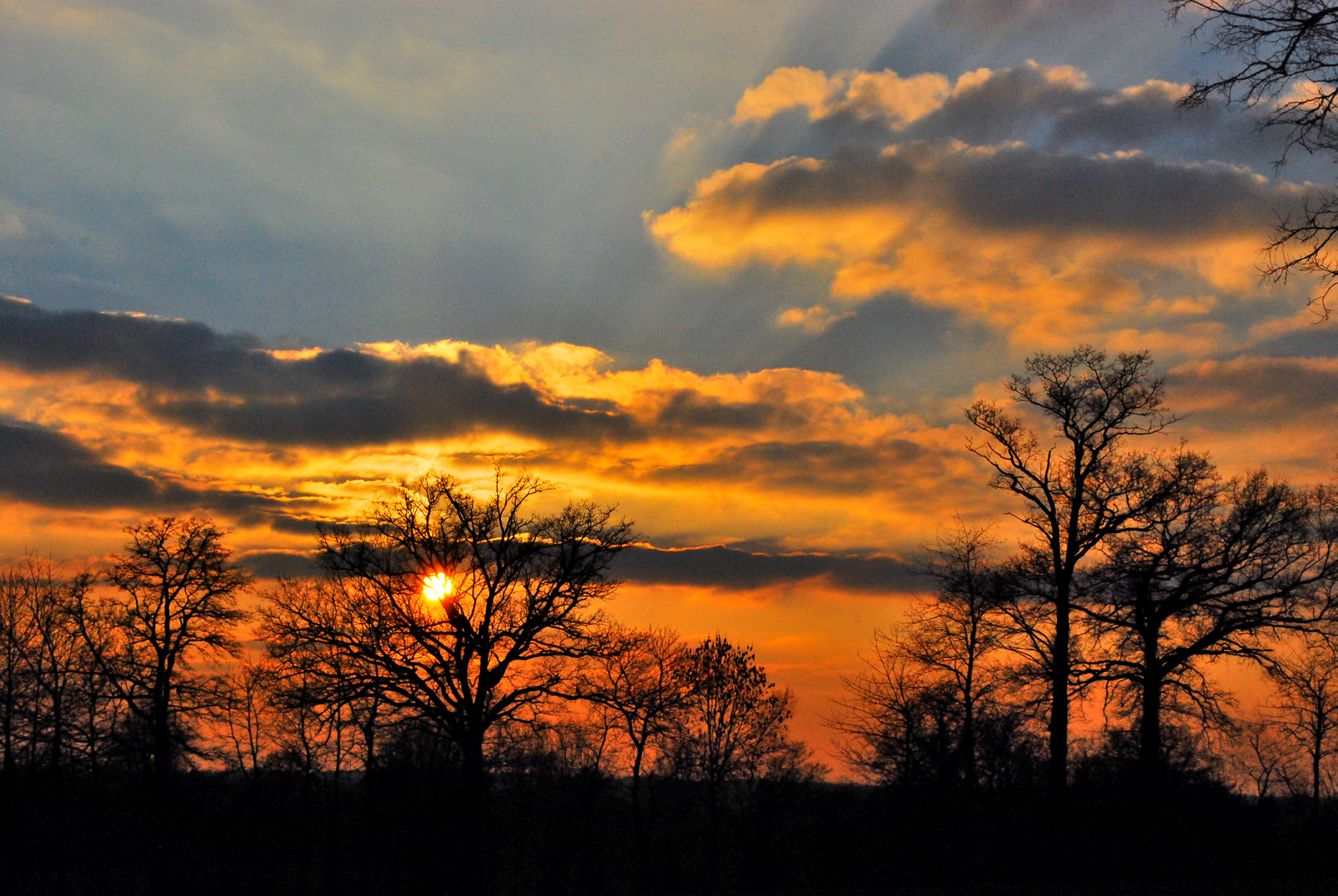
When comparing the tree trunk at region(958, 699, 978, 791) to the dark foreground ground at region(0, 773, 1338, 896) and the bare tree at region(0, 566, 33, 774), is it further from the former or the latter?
the bare tree at region(0, 566, 33, 774)

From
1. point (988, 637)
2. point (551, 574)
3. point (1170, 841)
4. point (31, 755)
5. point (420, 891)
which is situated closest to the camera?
point (1170, 841)

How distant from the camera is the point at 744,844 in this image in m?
27.5

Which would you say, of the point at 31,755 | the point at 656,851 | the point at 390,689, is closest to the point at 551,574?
the point at 390,689

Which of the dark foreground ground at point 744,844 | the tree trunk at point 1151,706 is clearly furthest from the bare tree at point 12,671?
the tree trunk at point 1151,706

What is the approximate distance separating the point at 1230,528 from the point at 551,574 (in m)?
21.1

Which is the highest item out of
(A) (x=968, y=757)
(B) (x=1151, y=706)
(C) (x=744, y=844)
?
(B) (x=1151, y=706)

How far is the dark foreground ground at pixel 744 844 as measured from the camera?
66.3ft

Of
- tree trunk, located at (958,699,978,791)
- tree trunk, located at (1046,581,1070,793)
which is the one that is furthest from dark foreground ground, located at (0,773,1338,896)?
tree trunk, located at (958,699,978,791)

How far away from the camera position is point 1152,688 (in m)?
27.4

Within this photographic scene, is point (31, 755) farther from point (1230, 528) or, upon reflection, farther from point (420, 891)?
point (1230, 528)

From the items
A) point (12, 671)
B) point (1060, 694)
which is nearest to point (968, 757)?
point (1060, 694)

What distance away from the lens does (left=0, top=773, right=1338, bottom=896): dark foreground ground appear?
20219 mm

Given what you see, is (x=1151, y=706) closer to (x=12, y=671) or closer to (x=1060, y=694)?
(x=1060, y=694)

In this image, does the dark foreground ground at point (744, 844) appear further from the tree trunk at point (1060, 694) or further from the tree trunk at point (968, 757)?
the tree trunk at point (968, 757)
